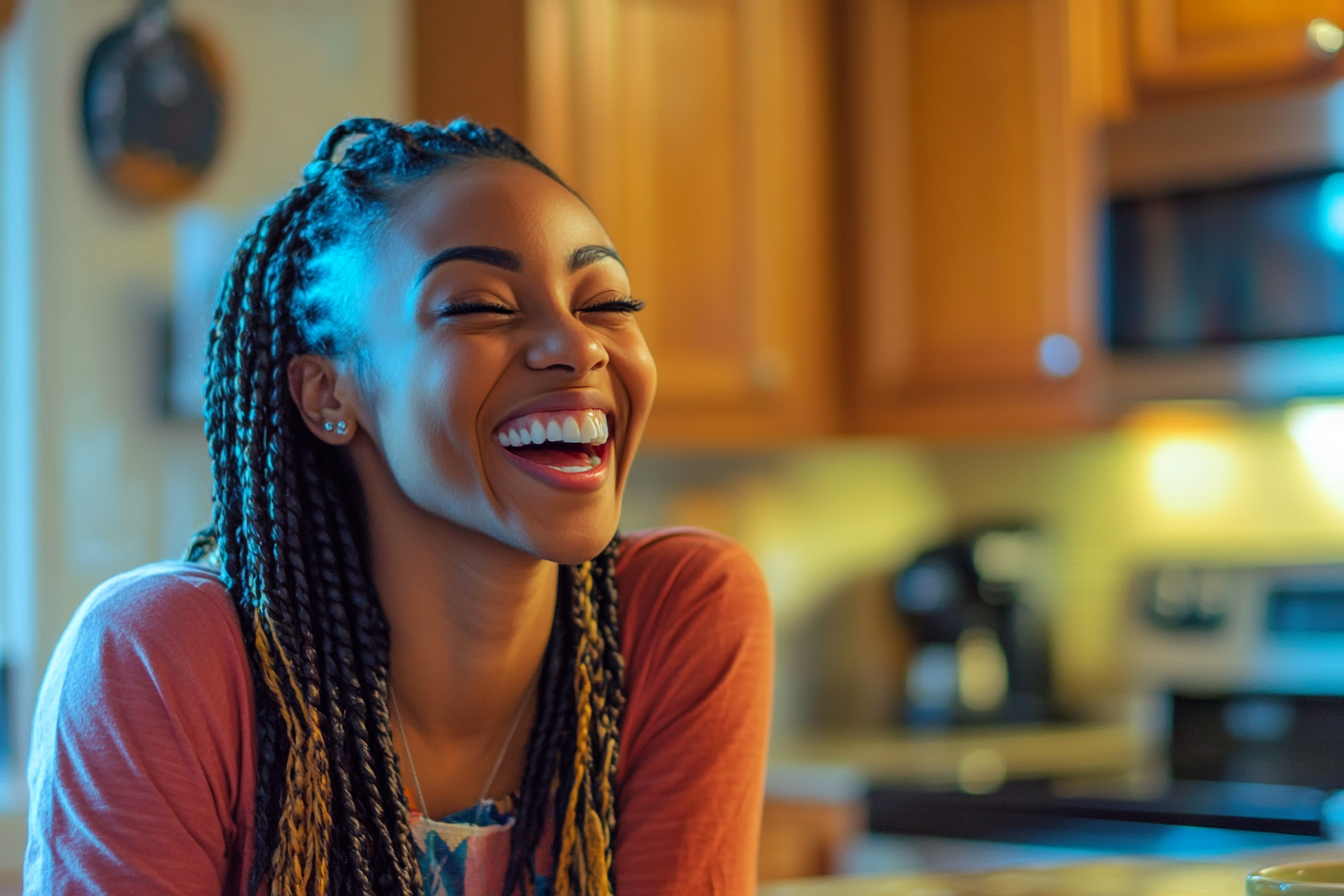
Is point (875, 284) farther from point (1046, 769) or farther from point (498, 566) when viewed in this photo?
point (498, 566)

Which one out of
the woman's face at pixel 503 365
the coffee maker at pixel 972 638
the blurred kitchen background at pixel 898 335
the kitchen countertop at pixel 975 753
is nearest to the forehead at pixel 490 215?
the woman's face at pixel 503 365

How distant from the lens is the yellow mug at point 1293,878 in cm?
68

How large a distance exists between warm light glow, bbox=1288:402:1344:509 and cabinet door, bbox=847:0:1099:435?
0.50m

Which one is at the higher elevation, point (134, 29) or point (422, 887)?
point (134, 29)

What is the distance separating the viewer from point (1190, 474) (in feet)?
9.53

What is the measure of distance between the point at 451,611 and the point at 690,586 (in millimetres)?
178

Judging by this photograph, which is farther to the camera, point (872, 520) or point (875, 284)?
point (872, 520)

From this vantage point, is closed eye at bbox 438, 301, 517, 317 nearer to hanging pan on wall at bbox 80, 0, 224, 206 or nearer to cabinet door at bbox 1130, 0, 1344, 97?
hanging pan on wall at bbox 80, 0, 224, 206

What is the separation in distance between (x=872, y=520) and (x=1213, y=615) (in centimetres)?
74

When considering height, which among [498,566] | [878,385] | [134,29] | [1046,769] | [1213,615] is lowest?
[1046,769]

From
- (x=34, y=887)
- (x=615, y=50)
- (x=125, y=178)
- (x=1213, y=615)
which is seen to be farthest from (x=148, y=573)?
(x=1213, y=615)

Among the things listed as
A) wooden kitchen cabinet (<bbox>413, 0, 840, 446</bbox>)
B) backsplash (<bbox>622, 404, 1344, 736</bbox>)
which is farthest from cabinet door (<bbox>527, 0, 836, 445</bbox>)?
backsplash (<bbox>622, 404, 1344, 736</bbox>)

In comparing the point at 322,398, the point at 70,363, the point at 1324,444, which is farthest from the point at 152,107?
the point at 1324,444

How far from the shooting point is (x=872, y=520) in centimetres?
316
